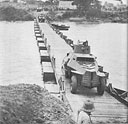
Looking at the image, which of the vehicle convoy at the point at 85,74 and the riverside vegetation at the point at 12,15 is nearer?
the vehicle convoy at the point at 85,74

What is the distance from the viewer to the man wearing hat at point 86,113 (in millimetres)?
12320

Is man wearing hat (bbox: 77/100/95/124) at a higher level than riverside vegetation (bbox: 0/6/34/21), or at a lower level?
higher

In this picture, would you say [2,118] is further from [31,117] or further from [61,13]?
[61,13]

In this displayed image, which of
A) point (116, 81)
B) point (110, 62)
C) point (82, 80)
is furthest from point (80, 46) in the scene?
point (110, 62)

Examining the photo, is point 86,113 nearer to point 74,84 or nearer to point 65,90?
point 74,84

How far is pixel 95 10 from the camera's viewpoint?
127438mm

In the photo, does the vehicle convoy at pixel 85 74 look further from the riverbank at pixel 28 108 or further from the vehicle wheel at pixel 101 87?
the riverbank at pixel 28 108

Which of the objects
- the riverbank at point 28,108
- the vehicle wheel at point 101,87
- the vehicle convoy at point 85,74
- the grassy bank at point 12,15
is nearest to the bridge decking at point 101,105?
the vehicle wheel at point 101,87

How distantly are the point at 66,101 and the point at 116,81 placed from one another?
40.7ft

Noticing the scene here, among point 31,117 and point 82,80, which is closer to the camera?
point 31,117

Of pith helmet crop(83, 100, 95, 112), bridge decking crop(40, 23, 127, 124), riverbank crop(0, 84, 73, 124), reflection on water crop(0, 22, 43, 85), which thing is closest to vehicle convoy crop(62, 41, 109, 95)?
bridge decking crop(40, 23, 127, 124)

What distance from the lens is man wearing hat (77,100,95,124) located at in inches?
485

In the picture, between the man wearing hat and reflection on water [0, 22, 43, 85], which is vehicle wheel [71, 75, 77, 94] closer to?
the man wearing hat

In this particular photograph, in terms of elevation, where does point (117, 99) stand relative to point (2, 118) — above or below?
below
